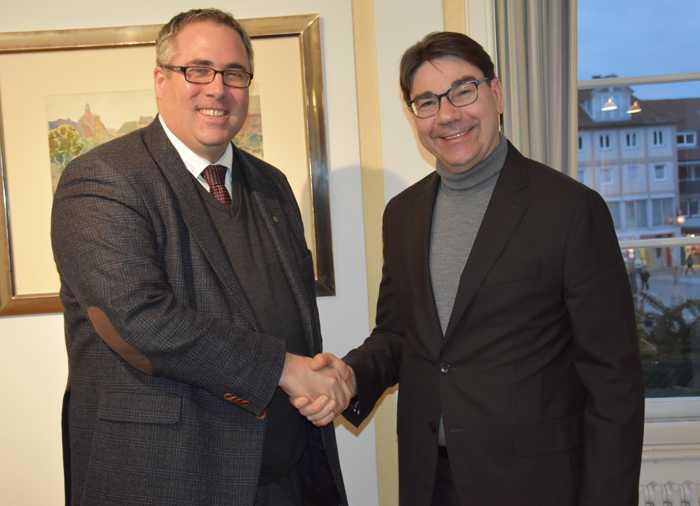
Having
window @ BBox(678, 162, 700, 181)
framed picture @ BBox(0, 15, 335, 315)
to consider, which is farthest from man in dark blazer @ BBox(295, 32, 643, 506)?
window @ BBox(678, 162, 700, 181)

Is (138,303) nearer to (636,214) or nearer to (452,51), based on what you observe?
(452,51)

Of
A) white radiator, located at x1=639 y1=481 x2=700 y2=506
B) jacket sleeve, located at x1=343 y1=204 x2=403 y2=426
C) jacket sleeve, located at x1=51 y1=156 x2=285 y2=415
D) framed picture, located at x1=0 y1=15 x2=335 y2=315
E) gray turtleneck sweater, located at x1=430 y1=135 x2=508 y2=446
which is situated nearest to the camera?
jacket sleeve, located at x1=51 y1=156 x2=285 y2=415

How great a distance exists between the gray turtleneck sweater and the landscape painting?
0.94 m

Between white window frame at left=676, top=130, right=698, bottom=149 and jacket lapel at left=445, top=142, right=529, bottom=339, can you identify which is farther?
white window frame at left=676, top=130, right=698, bottom=149

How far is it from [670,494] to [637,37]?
1831 mm

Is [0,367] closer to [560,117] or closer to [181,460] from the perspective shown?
[181,460]

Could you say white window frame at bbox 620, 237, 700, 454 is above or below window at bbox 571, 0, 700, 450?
below

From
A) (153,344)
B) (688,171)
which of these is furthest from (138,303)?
(688,171)

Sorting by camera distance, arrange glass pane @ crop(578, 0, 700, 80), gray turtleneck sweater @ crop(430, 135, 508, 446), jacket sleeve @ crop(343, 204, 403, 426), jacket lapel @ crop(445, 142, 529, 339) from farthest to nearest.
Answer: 1. glass pane @ crop(578, 0, 700, 80)
2. jacket sleeve @ crop(343, 204, 403, 426)
3. gray turtleneck sweater @ crop(430, 135, 508, 446)
4. jacket lapel @ crop(445, 142, 529, 339)

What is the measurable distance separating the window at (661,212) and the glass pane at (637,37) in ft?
1.76

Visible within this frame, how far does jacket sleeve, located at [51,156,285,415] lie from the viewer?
154 centimetres

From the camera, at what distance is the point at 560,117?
249cm

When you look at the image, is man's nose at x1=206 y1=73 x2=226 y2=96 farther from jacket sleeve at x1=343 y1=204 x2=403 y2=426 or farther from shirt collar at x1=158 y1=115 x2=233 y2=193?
jacket sleeve at x1=343 y1=204 x2=403 y2=426

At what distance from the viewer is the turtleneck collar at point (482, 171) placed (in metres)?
1.79
